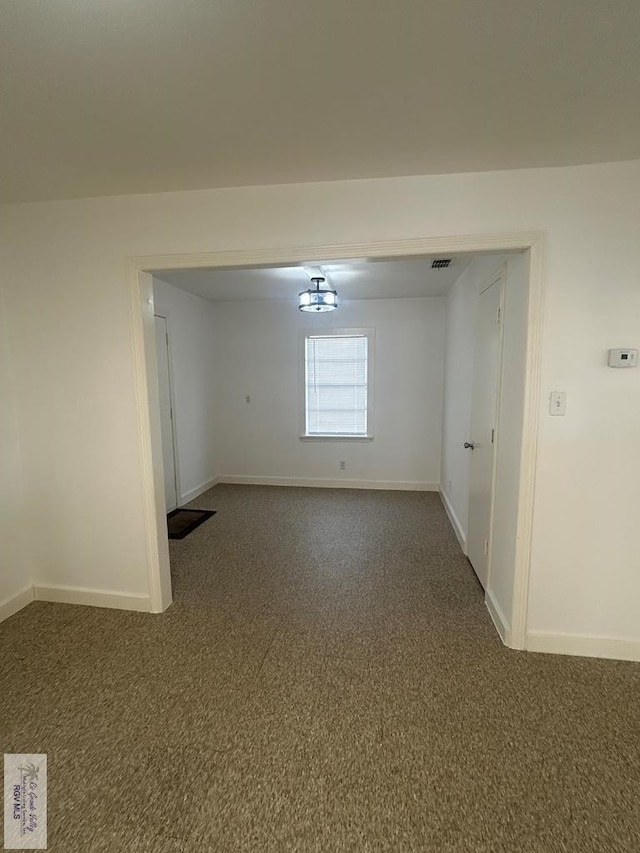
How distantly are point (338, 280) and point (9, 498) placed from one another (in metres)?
3.33

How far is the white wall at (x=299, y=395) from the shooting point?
5.07 m

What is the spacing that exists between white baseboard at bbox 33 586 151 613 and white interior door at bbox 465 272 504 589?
237cm

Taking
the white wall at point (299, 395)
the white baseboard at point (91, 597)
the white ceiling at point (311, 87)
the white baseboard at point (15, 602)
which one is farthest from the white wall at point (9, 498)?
the white wall at point (299, 395)

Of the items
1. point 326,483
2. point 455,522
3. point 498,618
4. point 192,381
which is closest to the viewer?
point 498,618

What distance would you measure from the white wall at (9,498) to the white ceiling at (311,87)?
117 cm

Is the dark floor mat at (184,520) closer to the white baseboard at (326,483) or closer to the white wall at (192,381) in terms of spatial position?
the white wall at (192,381)

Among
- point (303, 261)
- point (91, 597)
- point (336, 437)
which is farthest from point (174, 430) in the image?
point (303, 261)

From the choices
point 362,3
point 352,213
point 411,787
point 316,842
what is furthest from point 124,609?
point 362,3

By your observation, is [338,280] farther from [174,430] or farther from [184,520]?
[184,520]

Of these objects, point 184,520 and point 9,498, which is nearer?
point 9,498

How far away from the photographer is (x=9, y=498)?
2572 mm

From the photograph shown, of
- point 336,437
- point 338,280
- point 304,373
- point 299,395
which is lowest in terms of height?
point 336,437

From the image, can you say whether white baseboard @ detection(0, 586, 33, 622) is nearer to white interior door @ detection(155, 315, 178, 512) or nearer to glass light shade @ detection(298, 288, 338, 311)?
white interior door @ detection(155, 315, 178, 512)

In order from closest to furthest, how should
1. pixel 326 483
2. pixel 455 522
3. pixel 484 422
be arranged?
pixel 484 422, pixel 455 522, pixel 326 483
